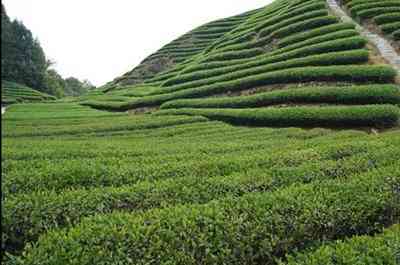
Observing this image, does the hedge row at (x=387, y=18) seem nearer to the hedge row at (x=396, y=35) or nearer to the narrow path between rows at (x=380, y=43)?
the narrow path between rows at (x=380, y=43)

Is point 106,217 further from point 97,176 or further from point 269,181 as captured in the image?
point 269,181

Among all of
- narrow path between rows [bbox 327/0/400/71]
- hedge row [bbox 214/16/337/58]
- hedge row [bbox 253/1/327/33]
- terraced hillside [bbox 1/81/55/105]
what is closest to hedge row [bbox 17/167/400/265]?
narrow path between rows [bbox 327/0/400/71]

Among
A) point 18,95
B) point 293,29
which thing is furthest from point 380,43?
point 18,95

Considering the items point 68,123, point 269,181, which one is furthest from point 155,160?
point 68,123

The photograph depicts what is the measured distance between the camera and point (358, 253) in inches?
303

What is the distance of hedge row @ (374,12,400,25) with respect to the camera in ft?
121

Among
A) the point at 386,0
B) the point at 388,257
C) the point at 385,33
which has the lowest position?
the point at 388,257

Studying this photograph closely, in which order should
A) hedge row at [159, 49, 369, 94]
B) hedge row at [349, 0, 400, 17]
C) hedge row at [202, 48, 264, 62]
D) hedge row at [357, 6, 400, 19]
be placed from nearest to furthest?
hedge row at [159, 49, 369, 94], hedge row at [357, 6, 400, 19], hedge row at [349, 0, 400, 17], hedge row at [202, 48, 264, 62]

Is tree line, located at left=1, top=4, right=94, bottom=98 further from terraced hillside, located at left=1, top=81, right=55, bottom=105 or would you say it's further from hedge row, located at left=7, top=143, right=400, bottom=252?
hedge row, located at left=7, top=143, right=400, bottom=252

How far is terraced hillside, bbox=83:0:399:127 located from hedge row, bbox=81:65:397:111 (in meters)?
0.06

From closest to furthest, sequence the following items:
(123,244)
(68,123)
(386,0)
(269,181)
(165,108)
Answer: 1. (123,244)
2. (269,181)
3. (68,123)
4. (165,108)
5. (386,0)

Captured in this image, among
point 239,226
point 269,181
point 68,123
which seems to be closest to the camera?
point 239,226

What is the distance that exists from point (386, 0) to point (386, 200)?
3784 cm

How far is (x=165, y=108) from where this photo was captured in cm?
3691
